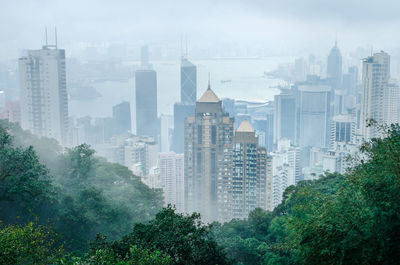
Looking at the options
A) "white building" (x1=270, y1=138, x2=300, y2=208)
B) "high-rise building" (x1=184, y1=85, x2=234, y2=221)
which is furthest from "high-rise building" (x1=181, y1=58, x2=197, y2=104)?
"high-rise building" (x1=184, y1=85, x2=234, y2=221)

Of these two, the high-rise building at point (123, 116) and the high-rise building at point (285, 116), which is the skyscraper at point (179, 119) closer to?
the high-rise building at point (123, 116)

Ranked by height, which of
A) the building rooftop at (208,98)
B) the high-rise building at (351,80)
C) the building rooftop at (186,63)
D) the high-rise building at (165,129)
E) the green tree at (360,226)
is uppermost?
the building rooftop at (186,63)

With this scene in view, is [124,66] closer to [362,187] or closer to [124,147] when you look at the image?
[124,147]

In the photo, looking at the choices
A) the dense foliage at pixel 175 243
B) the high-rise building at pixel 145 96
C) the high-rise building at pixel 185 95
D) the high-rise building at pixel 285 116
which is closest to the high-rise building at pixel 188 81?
the high-rise building at pixel 185 95

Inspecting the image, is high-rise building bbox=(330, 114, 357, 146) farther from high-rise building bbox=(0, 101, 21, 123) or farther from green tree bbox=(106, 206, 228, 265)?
green tree bbox=(106, 206, 228, 265)

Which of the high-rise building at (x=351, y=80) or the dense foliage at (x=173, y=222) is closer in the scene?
the dense foliage at (x=173, y=222)

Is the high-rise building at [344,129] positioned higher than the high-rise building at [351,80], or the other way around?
the high-rise building at [351,80]
